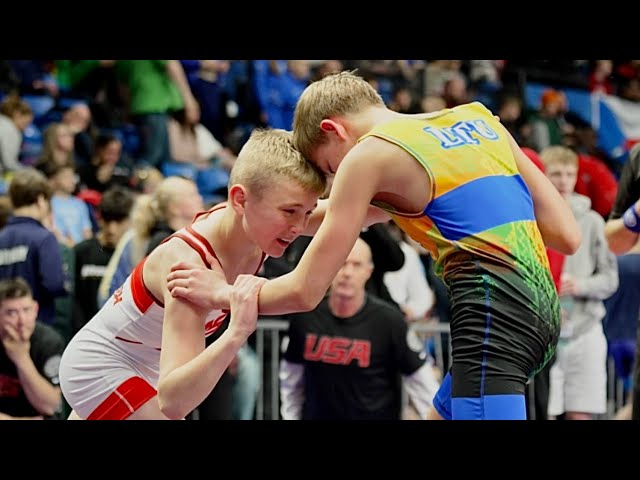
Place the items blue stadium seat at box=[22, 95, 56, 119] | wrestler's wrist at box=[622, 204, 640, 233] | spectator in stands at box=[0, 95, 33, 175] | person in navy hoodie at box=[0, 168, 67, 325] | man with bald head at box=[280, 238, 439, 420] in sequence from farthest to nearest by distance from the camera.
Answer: blue stadium seat at box=[22, 95, 56, 119], spectator in stands at box=[0, 95, 33, 175], person in navy hoodie at box=[0, 168, 67, 325], man with bald head at box=[280, 238, 439, 420], wrestler's wrist at box=[622, 204, 640, 233]

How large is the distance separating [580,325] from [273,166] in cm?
381

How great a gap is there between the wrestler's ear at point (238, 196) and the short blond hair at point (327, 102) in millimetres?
269

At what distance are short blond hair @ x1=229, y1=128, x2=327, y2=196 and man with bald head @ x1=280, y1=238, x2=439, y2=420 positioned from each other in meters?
2.52

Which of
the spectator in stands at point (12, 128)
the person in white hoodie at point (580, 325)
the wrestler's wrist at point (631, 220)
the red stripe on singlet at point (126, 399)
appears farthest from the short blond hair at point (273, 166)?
the spectator in stands at point (12, 128)

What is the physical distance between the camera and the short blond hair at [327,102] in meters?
3.53

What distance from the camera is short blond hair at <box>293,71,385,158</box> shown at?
353cm

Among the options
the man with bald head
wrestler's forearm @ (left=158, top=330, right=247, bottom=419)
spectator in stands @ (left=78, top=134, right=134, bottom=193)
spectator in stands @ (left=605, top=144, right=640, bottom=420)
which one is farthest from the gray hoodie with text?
spectator in stands @ (left=78, top=134, right=134, bottom=193)

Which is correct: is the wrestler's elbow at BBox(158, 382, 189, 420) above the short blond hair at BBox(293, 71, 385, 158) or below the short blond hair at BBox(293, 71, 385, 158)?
below

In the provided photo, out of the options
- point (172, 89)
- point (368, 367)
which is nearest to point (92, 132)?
point (172, 89)

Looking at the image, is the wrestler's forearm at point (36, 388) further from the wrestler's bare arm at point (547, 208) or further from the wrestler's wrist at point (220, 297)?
the wrestler's bare arm at point (547, 208)

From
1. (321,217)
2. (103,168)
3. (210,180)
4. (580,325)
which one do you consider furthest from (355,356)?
(210,180)

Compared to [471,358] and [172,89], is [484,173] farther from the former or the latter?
[172,89]

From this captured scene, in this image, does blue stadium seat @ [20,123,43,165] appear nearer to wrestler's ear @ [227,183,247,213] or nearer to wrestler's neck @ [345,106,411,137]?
wrestler's ear @ [227,183,247,213]
